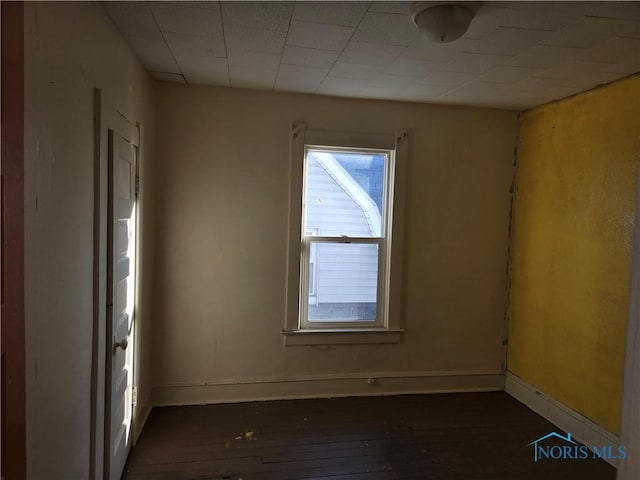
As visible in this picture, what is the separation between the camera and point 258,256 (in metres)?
3.21

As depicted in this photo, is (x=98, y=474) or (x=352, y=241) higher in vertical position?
(x=352, y=241)

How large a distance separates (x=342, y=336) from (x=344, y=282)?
44cm

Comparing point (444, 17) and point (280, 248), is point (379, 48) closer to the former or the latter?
point (444, 17)

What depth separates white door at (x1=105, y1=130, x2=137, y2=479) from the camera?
1896mm

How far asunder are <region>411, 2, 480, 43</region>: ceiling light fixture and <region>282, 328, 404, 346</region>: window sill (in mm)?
2279

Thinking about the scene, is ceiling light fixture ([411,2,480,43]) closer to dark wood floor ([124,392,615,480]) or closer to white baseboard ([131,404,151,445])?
dark wood floor ([124,392,615,480])

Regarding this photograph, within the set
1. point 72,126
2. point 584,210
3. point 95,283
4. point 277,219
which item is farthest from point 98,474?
point 584,210

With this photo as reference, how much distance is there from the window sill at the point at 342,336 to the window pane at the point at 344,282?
0.36 feet

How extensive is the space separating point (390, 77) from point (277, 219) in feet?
4.34

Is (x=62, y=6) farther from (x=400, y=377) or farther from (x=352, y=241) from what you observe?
(x=400, y=377)

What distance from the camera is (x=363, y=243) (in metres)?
3.40

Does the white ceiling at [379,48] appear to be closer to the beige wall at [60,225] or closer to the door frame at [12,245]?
the beige wall at [60,225]

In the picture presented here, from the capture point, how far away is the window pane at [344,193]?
3295mm

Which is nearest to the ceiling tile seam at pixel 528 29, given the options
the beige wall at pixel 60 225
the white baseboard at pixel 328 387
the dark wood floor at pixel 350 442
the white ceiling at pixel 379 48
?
the white ceiling at pixel 379 48
